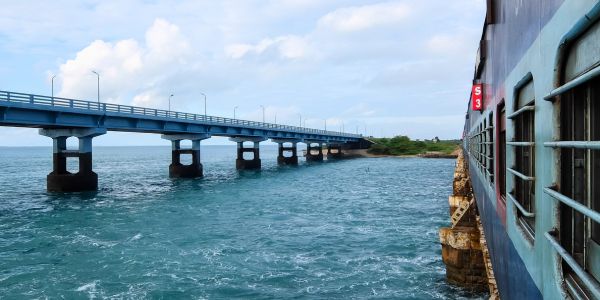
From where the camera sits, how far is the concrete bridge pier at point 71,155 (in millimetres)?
44406

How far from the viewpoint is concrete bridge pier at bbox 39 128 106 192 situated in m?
44.4

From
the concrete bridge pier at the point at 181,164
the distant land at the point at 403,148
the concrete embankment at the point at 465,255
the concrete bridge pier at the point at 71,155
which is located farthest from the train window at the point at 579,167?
the distant land at the point at 403,148

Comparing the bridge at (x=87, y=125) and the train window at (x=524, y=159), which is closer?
the train window at (x=524, y=159)

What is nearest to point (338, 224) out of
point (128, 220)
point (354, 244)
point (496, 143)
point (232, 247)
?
point (354, 244)

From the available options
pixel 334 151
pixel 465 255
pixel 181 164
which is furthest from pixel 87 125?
pixel 334 151

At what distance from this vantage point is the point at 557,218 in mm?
3322

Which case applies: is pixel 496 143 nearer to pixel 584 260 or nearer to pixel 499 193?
pixel 499 193

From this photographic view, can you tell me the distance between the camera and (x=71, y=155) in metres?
44.7

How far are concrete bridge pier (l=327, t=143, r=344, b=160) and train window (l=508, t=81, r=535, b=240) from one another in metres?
128

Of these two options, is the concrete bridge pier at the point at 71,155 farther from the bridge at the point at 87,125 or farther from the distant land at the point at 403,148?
the distant land at the point at 403,148

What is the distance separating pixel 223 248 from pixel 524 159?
1813cm

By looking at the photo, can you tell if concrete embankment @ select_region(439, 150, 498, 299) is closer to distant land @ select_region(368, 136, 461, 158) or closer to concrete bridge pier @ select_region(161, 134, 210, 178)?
concrete bridge pier @ select_region(161, 134, 210, 178)

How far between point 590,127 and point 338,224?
83.1 ft

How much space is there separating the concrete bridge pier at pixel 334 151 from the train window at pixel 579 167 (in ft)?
428
